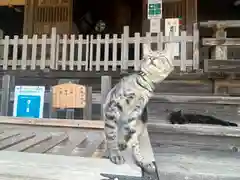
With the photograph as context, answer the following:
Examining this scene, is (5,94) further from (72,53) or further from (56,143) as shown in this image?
(56,143)

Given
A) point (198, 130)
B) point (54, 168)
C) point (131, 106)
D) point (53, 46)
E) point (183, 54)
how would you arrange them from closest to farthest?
point (54, 168)
point (131, 106)
point (198, 130)
point (183, 54)
point (53, 46)

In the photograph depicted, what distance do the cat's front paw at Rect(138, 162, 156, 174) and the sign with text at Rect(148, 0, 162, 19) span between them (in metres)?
3.11

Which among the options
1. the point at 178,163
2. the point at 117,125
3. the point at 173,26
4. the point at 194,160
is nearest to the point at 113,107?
the point at 117,125

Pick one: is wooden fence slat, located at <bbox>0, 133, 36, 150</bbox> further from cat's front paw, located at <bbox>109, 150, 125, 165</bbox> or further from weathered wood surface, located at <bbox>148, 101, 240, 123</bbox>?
weathered wood surface, located at <bbox>148, 101, 240, 123</bbox>

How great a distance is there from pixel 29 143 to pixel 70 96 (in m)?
1.48

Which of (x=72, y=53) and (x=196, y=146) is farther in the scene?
(x=72, y=53)

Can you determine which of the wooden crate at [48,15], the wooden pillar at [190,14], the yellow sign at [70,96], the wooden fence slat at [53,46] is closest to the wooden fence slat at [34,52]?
the wooden fence slat at [53,46]

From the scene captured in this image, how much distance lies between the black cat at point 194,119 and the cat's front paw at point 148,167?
144cm

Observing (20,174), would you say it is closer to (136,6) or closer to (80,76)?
(80,76)

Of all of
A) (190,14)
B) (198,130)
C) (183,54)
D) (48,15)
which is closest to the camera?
(198,130)

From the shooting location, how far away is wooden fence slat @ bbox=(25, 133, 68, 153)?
1.15 m

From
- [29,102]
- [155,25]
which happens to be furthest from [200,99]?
[29,102]

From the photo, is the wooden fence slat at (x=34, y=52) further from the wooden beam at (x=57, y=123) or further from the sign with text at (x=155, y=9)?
the sign with text at (x=155, y=9)

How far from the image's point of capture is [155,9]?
12.2 feet
